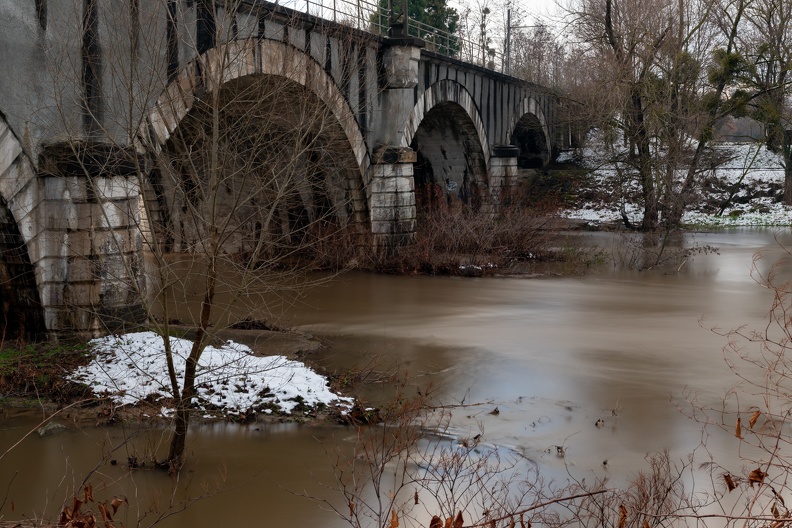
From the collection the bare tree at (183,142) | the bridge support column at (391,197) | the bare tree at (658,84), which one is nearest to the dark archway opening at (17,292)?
the bare tree at (183,142)

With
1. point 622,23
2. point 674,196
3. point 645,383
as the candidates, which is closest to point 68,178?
point 645,383

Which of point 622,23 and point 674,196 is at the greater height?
point 622,23

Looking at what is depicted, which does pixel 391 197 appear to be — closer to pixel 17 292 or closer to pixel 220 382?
pixel 17 292

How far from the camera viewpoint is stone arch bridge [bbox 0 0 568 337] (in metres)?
8.53

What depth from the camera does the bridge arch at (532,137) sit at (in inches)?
1242

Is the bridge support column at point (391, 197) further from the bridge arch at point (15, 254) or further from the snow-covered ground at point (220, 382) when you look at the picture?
the snow-covered ground at point (220, 382)

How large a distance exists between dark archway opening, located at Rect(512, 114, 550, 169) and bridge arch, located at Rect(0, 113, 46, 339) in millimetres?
25919

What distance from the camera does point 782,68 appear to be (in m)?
24.3

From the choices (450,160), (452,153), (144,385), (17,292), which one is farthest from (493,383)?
(450,160)

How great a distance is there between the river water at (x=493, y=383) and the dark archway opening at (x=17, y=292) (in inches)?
80.5

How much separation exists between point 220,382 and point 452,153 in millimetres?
17946

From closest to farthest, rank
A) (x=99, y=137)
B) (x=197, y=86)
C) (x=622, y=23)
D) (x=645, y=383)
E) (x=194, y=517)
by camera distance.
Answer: (x=194, y=517) < (x=645, y=383) < (x=99, y=137) < (x=197, y=86) < (x=622, y=23)

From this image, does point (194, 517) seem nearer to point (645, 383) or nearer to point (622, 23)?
point (645, 383)

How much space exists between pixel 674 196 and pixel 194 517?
1559 centimetres
